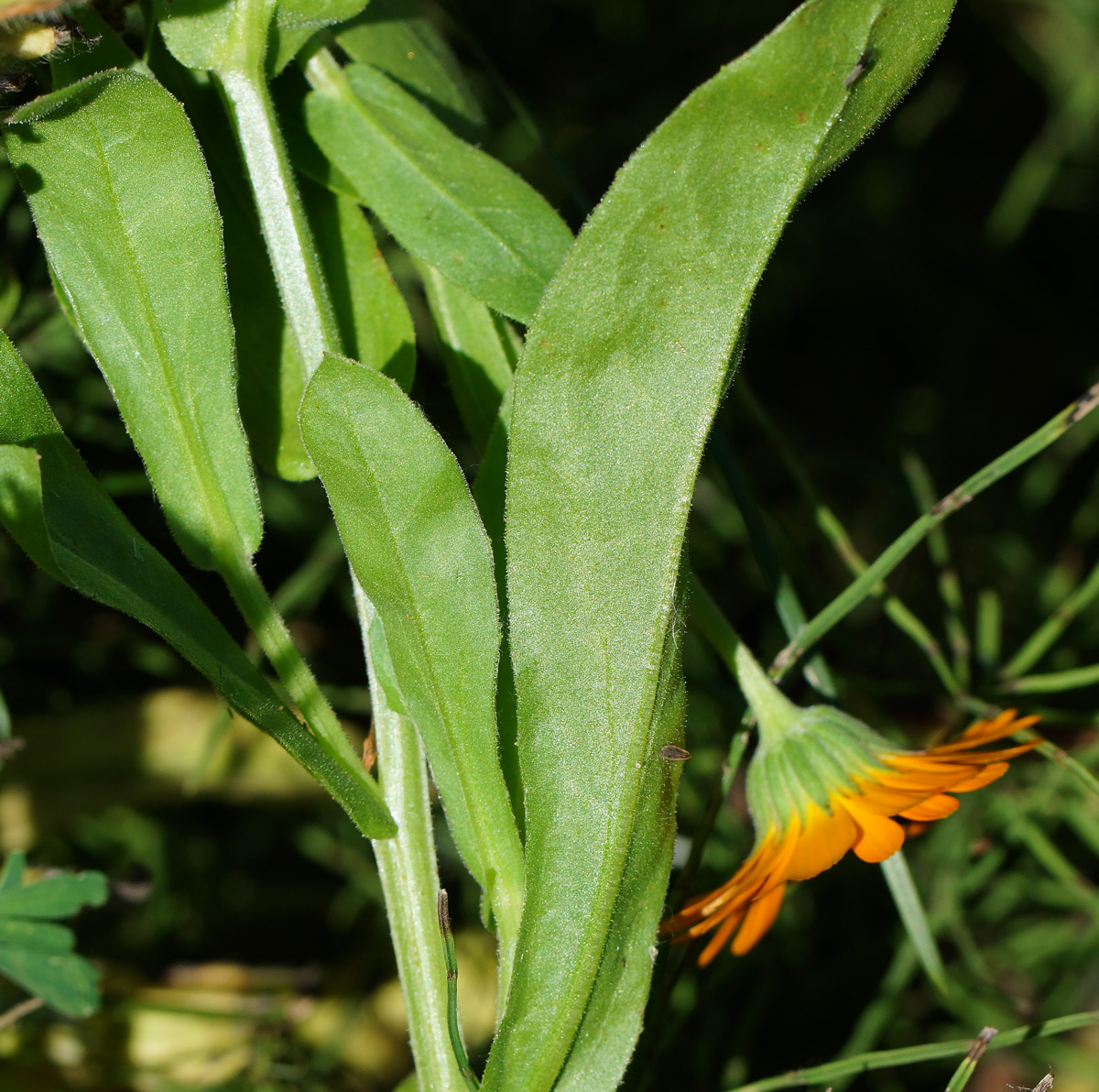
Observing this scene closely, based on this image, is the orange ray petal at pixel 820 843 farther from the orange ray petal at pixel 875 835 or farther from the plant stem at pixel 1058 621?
the plant stem at pixel 1058 621

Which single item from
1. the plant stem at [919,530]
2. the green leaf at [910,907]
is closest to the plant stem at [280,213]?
the plant stem at [919,530]

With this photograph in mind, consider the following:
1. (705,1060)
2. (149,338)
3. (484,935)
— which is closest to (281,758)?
(484,935)

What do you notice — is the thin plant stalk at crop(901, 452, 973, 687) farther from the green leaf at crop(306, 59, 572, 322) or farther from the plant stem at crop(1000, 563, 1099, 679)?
the green leaf at crop(306, 59, 572, 322)

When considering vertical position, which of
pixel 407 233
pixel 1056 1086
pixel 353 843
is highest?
pixel 407 233

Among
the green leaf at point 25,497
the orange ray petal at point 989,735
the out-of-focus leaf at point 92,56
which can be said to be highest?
the out-of-focus leaf at point 92,56

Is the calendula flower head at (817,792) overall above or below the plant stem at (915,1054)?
above

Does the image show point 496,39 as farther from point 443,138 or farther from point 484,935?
point 484,935

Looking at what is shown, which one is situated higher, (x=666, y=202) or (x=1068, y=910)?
(x=666, y=202)
